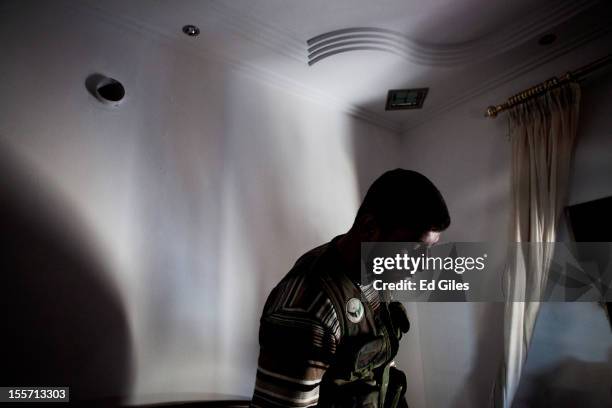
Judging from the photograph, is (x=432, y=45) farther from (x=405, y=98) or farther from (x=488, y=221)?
(x=488, y=221)

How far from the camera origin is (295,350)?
33.1 inches

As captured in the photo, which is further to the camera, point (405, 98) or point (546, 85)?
point (405, 98)

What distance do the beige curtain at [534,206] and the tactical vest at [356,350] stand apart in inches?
37.6

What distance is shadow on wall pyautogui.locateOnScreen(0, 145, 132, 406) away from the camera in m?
1.28

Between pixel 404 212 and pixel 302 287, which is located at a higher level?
pixel 404 212

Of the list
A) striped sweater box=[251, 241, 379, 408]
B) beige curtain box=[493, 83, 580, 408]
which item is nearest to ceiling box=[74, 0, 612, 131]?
beige curtain box=[493, 83, 580, 408]

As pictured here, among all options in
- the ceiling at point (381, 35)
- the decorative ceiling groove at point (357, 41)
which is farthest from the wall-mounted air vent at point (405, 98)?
the decorative ceiling groove at point (357, 41)

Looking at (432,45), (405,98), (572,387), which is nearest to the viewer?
(572,387)

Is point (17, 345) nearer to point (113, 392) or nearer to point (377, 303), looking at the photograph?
point (113, 392)

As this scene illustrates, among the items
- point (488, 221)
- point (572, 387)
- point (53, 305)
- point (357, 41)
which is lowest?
point (572, 387)

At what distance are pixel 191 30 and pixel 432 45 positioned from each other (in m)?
1.37

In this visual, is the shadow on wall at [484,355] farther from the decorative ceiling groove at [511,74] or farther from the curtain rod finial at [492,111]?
the decorative ceiling groove at [511,74]

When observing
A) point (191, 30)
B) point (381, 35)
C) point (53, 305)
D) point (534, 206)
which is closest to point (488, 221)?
point (534, 206)

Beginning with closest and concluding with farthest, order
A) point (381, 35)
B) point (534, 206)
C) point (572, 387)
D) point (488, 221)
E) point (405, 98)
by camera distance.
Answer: point (572, 387)
point (534, 206)
point (381, 35)
point (488, 221)
point (405, 98)
